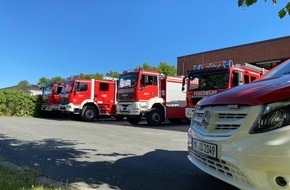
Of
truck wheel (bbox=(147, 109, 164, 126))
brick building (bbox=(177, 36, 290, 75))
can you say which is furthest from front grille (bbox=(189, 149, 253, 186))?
brick building (bbox=(177, 36, 290, 75))

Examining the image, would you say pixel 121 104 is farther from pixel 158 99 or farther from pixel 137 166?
pixel 137 166

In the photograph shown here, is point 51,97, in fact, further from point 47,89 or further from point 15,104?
point 15,104

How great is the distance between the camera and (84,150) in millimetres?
8891

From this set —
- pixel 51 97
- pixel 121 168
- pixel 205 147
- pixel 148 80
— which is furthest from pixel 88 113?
pixel 205 147

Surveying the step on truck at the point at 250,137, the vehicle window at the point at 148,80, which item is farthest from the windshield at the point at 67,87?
the step on truck at the point at 250,137

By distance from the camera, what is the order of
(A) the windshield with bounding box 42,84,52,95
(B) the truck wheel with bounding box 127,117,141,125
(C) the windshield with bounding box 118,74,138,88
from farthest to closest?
(A) the windshield with bounding box 42,84,52,95 < (B) the truck wheel with bounding box 127,117,141,125 < (C) the windshield with bounding box 118,74,138,88

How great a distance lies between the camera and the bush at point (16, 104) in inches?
1187

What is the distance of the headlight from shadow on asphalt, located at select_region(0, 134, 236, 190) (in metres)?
2.19

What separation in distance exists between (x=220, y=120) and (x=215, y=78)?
1196 cm

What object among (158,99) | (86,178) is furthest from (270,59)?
(86,178)

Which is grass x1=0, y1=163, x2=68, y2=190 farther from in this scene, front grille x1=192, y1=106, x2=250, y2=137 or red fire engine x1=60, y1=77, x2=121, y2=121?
red fire engine x1=60, y1=77, x2=121, y2=121

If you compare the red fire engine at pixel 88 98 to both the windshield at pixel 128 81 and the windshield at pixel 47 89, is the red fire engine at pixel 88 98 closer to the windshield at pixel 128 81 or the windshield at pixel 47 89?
the windshield at pixel 47 89

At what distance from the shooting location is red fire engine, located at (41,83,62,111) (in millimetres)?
27875

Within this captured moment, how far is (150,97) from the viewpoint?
67.1ft
